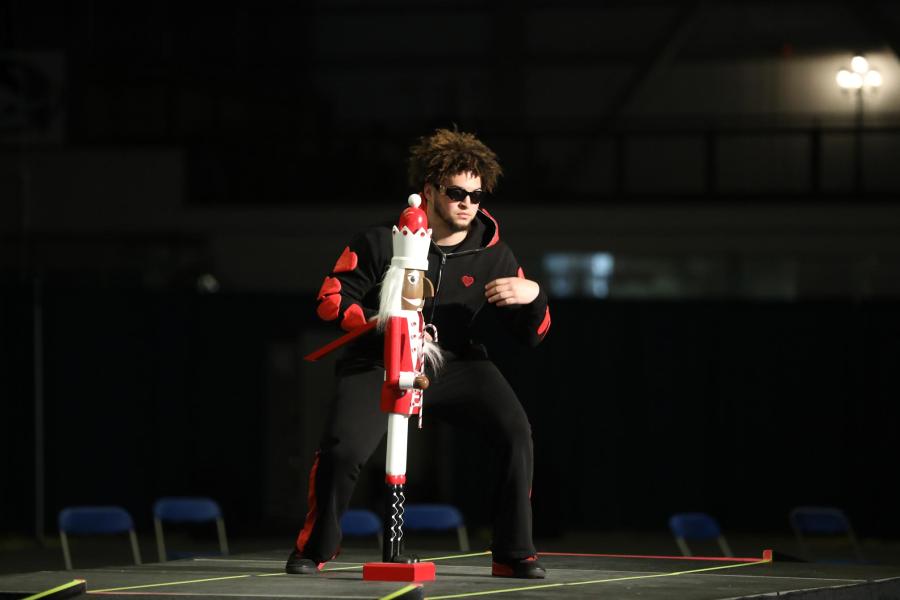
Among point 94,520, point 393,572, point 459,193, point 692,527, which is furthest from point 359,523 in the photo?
point 459,193

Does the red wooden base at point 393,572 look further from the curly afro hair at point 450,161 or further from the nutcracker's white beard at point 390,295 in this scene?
the curly afro hair at point 450,161

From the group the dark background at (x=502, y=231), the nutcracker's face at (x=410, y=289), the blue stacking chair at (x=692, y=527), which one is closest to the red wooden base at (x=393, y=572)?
the nutcracker's face at (x=410, y=289)

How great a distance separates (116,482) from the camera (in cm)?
1147

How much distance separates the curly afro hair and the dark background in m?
6.13

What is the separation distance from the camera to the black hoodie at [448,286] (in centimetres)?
474

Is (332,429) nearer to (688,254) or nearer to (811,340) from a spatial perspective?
(811,340)

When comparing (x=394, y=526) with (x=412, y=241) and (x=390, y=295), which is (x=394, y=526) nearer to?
(x=390, y=295)

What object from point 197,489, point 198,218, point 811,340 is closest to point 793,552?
point 811,340

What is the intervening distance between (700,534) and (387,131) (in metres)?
7.62

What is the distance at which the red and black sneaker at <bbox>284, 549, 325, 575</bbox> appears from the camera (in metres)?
4.80

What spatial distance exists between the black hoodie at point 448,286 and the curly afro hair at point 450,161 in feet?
0.63

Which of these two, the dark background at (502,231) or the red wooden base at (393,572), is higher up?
the dark background at (502,231)

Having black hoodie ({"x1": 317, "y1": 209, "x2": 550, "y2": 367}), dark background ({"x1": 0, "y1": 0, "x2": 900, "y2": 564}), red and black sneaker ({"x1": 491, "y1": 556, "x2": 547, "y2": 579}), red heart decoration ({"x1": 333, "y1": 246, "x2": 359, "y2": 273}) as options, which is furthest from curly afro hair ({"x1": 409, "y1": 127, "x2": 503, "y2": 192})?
dark background ({"x1": 0, "y1": 0, "x2": 900, "y2": 564})

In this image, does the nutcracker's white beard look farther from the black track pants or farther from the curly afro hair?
the curly afro hair
